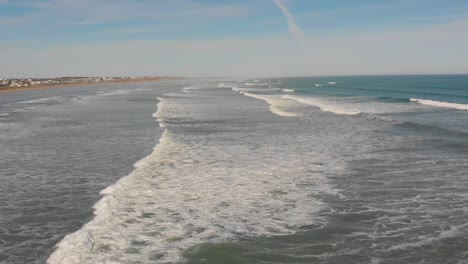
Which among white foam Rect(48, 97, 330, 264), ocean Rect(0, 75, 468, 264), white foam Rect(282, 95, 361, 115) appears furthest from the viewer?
white foam Rect(282, 95, 361, 115)

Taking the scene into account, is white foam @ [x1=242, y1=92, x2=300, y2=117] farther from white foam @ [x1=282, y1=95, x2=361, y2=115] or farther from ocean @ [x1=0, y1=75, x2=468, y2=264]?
ocean @ [x1=0, y1=75, x2=468, y2=264]

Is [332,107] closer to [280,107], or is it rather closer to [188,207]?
[280,107]

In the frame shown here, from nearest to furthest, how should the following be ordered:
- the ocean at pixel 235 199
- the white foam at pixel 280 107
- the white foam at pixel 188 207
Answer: the ocean at pixel 235 199, the white foam at pixel 188 207, the white foam at pixel 280 107

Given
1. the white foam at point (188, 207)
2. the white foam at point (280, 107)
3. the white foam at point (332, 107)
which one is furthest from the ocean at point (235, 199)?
the white foam at point (332, 107)

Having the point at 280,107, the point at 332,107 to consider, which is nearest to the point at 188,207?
the point at 280,107

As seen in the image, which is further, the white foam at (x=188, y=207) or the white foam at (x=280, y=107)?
the white foam at (x=280, y=107)

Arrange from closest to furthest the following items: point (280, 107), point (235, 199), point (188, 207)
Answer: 1. point (188, 207)
2. point (235, 199)
3. point (280, 107)

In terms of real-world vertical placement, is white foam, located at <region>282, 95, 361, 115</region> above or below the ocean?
above

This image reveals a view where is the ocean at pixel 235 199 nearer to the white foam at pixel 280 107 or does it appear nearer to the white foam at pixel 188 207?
the white foam at pixel 188 207

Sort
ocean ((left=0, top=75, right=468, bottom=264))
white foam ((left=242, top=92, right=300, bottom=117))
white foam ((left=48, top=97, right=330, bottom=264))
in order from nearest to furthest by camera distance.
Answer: ocean ((left=0, top=75, right=468, bottom=264)) < white foam ((left=48, top=97, right=330, bottom=264)) < white foam ((left=242, top=92, right=300, bottom=117))

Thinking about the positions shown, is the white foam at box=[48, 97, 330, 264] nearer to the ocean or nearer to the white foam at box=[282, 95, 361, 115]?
the ocean

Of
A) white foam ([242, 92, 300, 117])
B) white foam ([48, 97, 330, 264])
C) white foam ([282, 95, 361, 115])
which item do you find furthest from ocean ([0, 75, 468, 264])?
white foam ([282, 95, 361, 115])

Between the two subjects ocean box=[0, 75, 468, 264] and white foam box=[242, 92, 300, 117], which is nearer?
ocean box=[0, 75, 468, 264]
